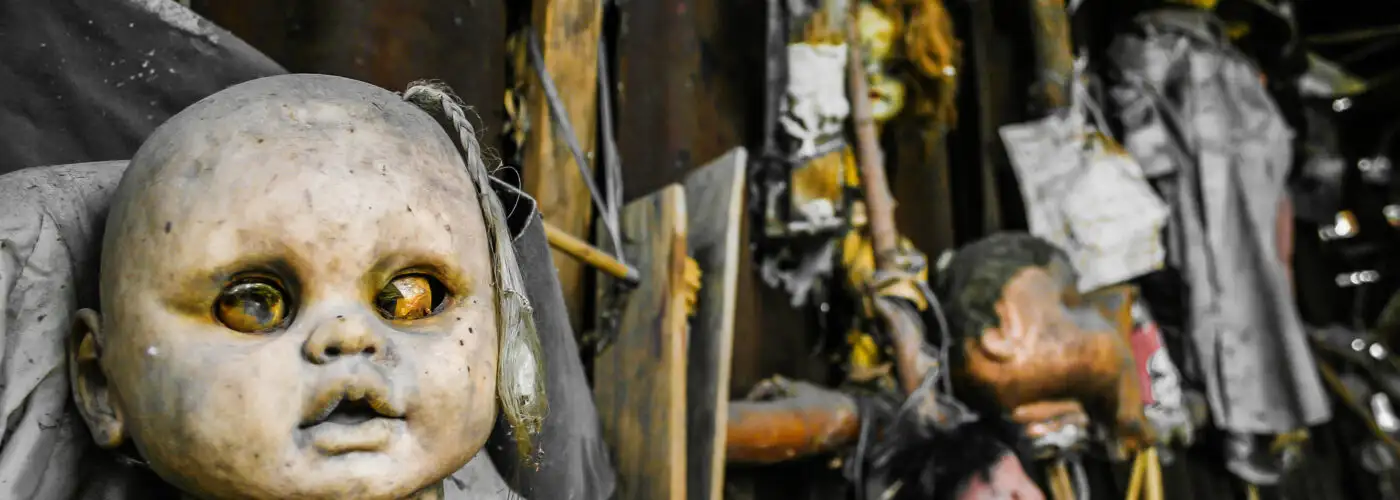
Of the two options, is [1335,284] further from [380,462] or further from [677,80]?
[380,462]

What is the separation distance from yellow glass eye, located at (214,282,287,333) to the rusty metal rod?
0.35 metres

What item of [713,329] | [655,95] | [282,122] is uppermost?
[282,122]

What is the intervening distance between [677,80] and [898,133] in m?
0.46

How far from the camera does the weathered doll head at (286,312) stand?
1.79ft

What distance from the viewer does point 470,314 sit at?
2.00 ft

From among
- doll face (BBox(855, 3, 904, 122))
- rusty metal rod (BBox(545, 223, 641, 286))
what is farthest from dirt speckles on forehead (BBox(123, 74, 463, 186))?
doll face (BBox(855, 3, 904, 122))

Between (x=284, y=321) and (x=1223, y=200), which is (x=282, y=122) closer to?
(x=284, y=321)

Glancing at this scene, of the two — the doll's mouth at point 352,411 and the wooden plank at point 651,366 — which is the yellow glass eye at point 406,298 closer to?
the doll's mouth at point 352,411

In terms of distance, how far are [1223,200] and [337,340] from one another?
1566 mm

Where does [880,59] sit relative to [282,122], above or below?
below

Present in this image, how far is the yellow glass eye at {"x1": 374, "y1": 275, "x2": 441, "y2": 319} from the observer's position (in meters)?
0.59

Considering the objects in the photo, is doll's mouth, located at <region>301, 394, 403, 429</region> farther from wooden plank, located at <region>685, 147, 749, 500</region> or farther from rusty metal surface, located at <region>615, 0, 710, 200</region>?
rusty metal surface, located at <region>615, 0, 710, 200</region>

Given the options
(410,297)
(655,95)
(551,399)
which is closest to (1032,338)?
(655,95)

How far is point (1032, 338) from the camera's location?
1.22 m
